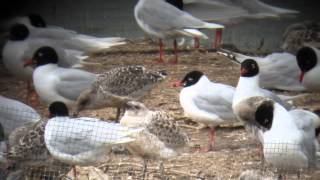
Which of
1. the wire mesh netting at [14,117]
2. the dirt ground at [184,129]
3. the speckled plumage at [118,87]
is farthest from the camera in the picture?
the speckled plumage at [118,87]

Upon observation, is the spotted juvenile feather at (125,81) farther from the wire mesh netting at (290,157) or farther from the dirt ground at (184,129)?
the wire mesh netting at (290,157)

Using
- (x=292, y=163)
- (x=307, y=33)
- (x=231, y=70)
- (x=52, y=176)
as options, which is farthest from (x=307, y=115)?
(x=307, y=33)

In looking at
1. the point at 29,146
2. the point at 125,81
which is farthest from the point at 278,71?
the point at 29,146

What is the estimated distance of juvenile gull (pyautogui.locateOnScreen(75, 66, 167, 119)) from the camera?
299 inches

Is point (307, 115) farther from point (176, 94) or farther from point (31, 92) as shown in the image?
point (31, 92)

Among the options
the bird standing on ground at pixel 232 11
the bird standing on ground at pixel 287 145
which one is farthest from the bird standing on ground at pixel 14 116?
the bird standing on ground at pixel 232 11

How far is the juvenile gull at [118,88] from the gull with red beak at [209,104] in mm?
539

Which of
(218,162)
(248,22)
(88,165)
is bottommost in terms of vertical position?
(248,22)

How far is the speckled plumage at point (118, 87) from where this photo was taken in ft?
24.9

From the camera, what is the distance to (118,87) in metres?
7.69

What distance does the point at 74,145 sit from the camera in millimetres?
5992

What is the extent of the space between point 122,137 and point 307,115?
4.91 feet

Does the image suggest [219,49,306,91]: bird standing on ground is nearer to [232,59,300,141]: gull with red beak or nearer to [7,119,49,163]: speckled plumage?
[232,59,300,141]: gull with red beak

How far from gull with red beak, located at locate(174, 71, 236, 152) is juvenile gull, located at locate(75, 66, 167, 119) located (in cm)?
54
